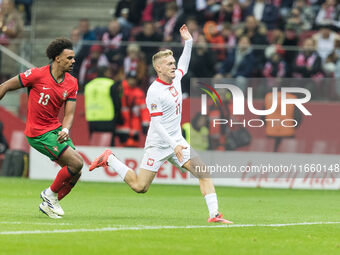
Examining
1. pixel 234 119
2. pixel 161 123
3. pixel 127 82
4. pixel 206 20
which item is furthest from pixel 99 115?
pixel 161 123

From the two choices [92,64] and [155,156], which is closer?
[155,156]

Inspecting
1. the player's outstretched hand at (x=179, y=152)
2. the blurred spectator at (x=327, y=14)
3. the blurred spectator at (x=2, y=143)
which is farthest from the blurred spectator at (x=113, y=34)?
the player's outstretched hand at (x=179, y=152)

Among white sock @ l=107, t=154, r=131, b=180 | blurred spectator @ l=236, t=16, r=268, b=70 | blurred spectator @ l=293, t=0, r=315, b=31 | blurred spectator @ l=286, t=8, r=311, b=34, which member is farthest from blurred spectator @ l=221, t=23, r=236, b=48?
white sock @ l=107, t=154, r=131, b=180

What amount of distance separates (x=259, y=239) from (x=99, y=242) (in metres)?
1.85

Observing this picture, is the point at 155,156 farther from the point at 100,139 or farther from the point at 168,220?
the point at 100,139

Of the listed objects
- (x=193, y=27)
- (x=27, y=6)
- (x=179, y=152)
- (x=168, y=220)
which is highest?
(x=27, y=6)

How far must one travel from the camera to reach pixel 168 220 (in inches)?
459

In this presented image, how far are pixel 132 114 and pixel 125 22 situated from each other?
481 cm

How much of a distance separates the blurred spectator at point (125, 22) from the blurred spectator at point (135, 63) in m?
2.78

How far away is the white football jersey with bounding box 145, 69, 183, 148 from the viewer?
11.3 meters

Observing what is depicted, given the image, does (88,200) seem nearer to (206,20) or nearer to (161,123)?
(161,123)

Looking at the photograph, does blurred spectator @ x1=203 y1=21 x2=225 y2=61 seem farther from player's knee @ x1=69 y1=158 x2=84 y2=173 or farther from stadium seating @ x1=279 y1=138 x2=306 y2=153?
player's knee @ x1=69 y1=158 x2=84 y2=173

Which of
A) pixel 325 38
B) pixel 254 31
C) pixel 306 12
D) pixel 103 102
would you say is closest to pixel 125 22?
pixel 254 31

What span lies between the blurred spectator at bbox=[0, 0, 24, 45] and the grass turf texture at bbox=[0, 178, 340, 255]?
658 centimetres
